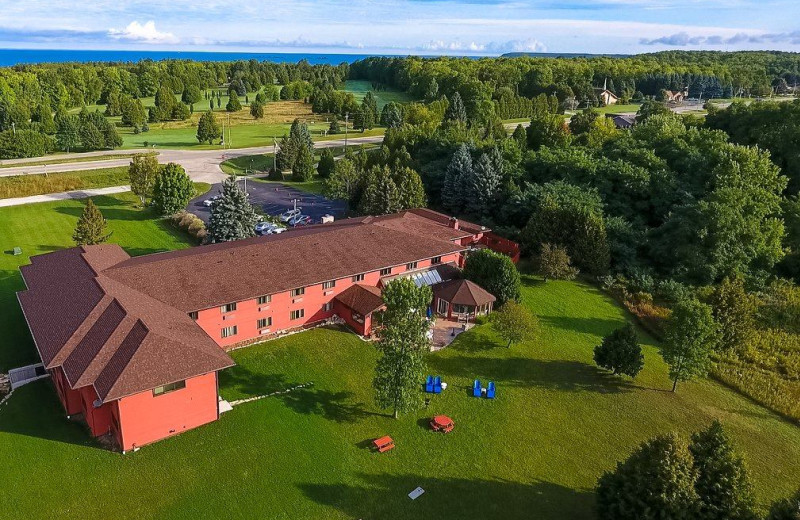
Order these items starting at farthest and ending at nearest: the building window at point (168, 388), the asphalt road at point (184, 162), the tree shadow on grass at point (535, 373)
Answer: the asphalt road at point (184, 162)
the tree shadow on grass at point (535, 373)
the building window at point (168, 388)

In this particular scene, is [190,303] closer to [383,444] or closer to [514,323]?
[383,444]

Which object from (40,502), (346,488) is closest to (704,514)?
(346,488)

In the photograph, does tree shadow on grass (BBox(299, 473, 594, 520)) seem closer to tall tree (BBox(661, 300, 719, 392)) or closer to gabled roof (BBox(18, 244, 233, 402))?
gabled roof (BBox(18, 244, 233, 402))

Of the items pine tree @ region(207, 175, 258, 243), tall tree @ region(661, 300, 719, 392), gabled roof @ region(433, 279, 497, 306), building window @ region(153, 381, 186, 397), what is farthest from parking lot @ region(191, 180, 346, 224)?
tall tree @ region(661, 300, 719, 392)

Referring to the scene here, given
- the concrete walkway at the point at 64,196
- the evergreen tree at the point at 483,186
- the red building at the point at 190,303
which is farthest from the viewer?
the concrete walkway at the point at 64,196

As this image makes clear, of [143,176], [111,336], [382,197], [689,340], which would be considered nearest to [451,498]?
[689,340]

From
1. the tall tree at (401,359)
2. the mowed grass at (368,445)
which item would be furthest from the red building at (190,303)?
the tall tree at (401,359)

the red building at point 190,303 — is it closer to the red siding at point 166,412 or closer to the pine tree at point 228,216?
the red siding at point 166,412

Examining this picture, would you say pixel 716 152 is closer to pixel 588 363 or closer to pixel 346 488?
pixel 588 363
